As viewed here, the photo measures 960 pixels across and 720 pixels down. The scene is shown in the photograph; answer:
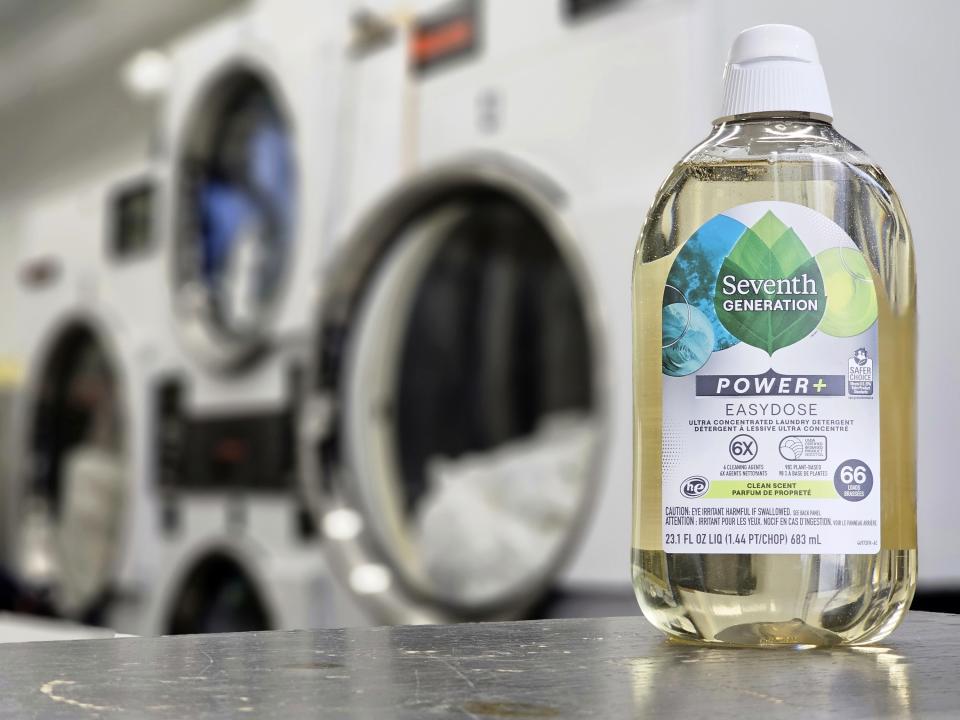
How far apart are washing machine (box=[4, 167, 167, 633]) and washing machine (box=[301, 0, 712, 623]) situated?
0.78 meters

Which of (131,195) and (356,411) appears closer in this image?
(356,411)

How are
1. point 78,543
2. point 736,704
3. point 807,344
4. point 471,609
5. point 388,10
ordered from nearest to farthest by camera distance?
point 736,704, point 807,344, point 471,609, point 388,10, point 78,543

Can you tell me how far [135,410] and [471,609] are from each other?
1.24 meters

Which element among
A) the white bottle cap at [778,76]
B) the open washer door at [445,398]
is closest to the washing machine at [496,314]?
the open washer door at [445,398]

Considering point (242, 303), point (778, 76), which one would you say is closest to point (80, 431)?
point (242, 303)

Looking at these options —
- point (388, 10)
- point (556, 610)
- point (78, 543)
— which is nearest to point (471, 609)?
point (556, 610)

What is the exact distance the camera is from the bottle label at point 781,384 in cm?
49

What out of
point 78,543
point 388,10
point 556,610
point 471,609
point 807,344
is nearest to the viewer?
point 807,344

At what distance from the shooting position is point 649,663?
45 centimetres

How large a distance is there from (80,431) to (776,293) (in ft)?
9.34

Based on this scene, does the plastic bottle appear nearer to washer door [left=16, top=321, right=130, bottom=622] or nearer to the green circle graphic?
the green circle graphic

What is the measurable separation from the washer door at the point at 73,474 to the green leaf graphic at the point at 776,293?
2456 millimetres

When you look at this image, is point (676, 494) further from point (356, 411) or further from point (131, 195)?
point (131, 195)

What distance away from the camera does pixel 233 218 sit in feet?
7.93
